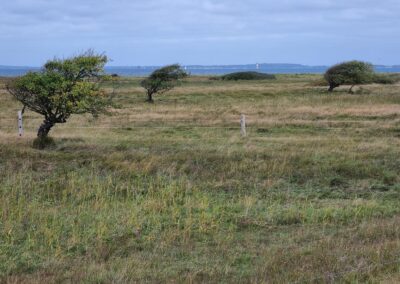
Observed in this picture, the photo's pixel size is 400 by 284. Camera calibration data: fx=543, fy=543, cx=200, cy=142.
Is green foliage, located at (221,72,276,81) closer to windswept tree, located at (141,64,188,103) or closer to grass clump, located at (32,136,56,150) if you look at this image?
windswept tree, located at (141,64,188,103)

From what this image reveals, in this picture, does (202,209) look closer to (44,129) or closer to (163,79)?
(44,129)

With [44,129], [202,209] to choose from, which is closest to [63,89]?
[44,129]

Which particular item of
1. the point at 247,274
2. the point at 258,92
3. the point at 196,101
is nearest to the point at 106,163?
the point at 247,274

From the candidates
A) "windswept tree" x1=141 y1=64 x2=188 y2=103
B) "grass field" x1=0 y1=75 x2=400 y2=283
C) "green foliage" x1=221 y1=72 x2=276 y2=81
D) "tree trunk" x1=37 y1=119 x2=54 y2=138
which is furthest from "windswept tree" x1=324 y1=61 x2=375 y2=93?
"tree trunk" x1=37 y1=119 x2=54 y2=138

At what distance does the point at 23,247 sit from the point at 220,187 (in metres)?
5.65

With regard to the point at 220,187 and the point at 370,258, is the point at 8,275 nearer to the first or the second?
the point at 370,258

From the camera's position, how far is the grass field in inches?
259

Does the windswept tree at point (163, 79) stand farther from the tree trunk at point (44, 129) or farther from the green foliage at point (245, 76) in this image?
the green foliage at point (245, 76)

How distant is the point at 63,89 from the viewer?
1922 centimetres

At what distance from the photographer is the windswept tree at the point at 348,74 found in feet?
183

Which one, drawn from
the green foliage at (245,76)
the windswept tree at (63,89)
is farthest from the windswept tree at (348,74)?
the windswept tree at (63,89)

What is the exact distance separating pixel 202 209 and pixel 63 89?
35.8ft

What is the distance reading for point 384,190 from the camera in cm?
1212

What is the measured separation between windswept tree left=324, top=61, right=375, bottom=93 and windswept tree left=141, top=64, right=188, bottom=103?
15345mm
